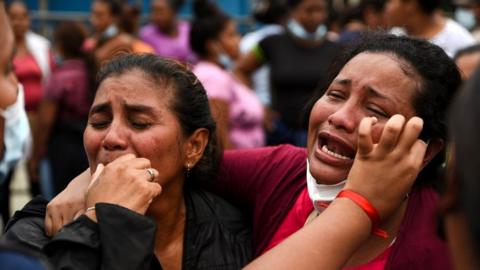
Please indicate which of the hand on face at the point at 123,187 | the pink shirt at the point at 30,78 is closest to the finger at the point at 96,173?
the hand on face at the point at 123,187

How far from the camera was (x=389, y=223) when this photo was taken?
2406 millimetres

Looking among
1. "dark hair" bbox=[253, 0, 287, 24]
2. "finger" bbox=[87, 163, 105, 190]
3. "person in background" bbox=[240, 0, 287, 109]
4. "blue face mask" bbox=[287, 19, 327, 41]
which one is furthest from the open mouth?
"dark hair" bbox=[253, 0, 287, 24]

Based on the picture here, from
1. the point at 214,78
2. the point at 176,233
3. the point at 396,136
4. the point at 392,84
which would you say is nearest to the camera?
the point at 396,136

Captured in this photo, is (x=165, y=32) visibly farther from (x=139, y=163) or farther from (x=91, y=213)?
(x=91, y=213)

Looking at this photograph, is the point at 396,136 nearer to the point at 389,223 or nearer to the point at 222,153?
the point at 389,223

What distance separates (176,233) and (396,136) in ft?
2.92

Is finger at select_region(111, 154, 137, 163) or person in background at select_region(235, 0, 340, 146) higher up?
finger at select_region(111, 154, 137, 163)

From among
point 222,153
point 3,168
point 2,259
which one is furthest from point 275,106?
point 2,259

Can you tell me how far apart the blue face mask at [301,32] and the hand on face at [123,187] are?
4681mm

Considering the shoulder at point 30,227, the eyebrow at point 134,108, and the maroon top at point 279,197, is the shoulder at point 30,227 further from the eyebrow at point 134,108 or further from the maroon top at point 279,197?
the maroon top at point 279,197

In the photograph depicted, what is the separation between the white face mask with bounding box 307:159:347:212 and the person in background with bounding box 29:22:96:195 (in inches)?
151

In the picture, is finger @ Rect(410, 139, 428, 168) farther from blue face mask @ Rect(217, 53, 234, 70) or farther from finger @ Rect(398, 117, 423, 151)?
blue face mask @ Rect(217, 53, 234, 70)

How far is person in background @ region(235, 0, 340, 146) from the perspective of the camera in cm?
665

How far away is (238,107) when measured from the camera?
6172 millimetres
